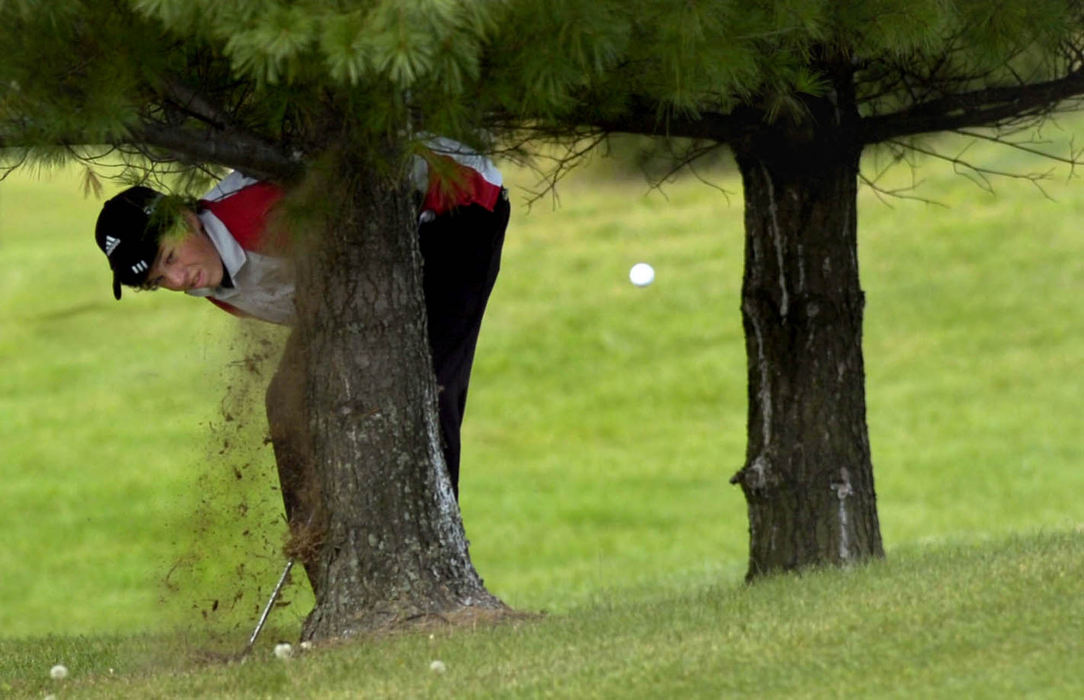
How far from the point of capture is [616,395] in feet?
67.7

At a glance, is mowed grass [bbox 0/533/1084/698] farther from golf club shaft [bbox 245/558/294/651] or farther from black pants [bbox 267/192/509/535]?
black pants [bbox 267/192/509/535]

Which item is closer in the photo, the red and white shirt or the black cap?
the black cap

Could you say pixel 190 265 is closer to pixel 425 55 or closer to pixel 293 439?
pixel 293 439

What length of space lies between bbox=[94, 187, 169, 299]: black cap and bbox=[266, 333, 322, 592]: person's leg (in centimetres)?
60

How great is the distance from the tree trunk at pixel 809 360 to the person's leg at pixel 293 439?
1.78m

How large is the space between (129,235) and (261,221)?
17.0 inches

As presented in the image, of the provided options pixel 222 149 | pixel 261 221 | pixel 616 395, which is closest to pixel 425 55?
pixel 222 149

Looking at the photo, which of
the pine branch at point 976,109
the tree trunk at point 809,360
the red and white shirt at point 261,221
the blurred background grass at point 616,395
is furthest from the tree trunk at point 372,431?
the blurred background grass at point 616,395

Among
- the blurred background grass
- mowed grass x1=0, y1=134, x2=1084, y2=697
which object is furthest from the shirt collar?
the blurred background grass

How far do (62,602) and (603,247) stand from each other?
37.5 ft

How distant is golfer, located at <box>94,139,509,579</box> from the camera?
546 cm

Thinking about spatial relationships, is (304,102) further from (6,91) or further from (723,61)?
(723,61)

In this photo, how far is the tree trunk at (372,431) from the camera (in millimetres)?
5434

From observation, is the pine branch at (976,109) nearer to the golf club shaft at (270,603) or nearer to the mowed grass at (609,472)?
the mowed grass at (609,472)
